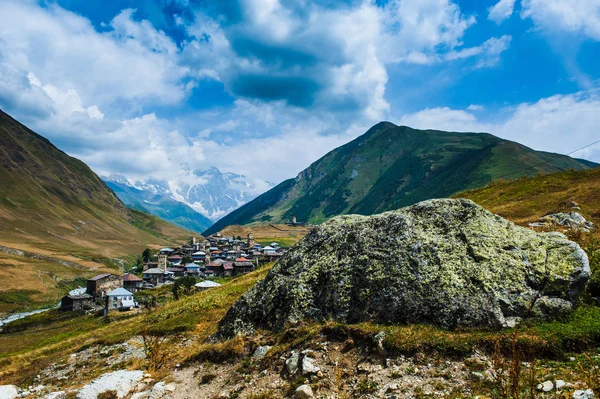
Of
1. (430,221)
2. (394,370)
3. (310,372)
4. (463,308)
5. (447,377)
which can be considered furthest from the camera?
(430,221)

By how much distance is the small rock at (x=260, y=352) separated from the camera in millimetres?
15203

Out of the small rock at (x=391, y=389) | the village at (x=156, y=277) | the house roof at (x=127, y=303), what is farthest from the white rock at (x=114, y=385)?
the house roof at (x=127, y=303)

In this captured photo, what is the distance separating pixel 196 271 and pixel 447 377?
150 metres

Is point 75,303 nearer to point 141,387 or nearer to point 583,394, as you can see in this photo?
point 141,387

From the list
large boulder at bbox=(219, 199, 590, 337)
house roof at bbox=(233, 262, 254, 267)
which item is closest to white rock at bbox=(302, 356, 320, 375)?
large boulder at bbox=(219, 199, 590, 337)

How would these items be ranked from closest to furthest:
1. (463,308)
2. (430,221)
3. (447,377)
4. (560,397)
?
1. (560,397)
2. (447,377)
3. (463,308)
4. (430,221)

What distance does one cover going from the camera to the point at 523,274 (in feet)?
46.8

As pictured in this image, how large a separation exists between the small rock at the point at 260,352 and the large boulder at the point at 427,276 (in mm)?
1628

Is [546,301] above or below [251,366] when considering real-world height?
above

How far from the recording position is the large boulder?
13.6 meters

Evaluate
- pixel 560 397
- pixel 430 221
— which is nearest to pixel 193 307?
pixel 430 221

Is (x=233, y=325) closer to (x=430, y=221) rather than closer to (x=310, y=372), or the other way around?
(x=310, y=372)

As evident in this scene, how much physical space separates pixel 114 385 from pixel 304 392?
29.6ft

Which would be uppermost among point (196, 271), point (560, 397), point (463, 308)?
point (463, 308)
